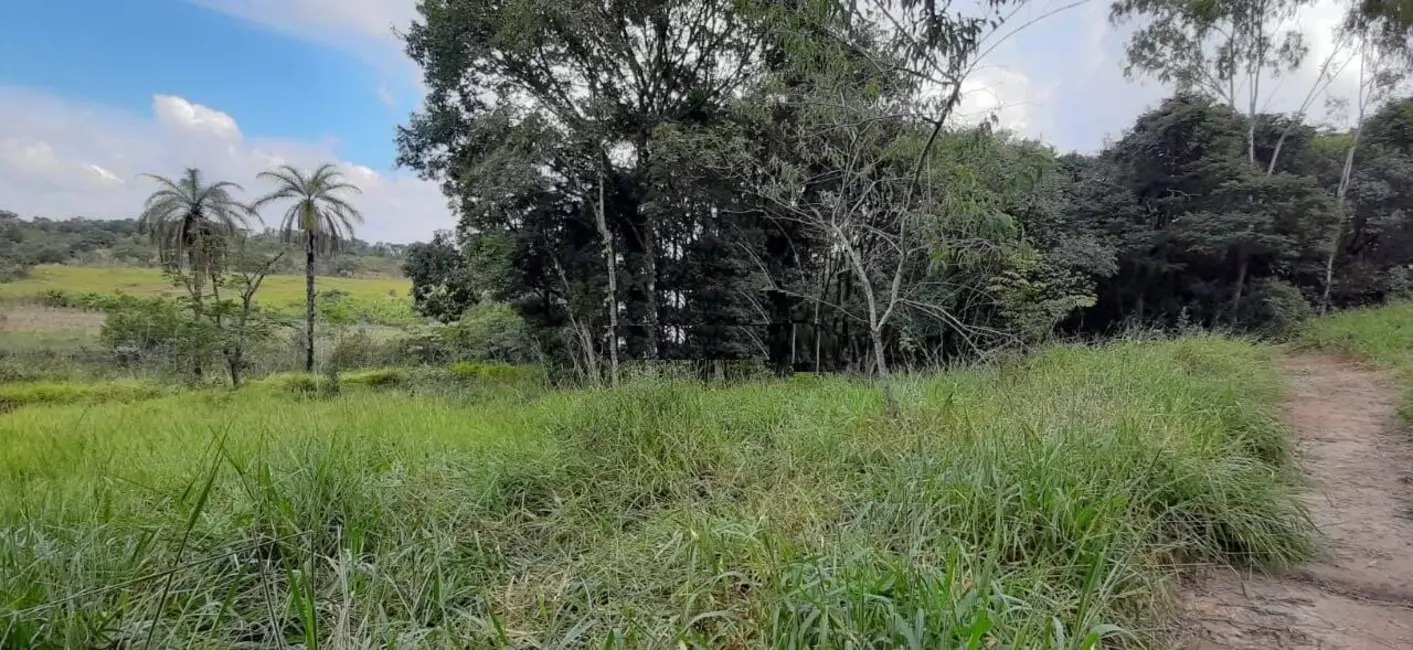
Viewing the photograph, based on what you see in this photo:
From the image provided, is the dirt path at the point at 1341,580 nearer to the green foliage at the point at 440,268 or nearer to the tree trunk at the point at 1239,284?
the tree trunk at the point at 1239,284

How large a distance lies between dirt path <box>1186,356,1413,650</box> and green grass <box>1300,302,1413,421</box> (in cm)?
199

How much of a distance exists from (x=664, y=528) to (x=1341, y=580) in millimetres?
2538

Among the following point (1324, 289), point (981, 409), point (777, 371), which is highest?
point (1324, 289)

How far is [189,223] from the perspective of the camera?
516 inches

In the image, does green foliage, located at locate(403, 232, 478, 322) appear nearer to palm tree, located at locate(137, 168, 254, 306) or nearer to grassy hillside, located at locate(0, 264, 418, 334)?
grassy hillside, located at locate(0, 264, 418, 334)

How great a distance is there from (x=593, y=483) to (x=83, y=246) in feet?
86.2

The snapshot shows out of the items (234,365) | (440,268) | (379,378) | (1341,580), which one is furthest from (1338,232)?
(234,365)

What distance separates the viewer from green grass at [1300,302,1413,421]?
6.80 metres

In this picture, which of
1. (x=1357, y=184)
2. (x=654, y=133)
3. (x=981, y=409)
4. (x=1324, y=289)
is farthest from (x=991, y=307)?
(x=1357, y=184)

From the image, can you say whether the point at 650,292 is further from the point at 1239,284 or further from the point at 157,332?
the point at 1239,284

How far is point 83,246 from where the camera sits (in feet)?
63.0

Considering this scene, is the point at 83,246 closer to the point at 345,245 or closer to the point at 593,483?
the point at 345,245

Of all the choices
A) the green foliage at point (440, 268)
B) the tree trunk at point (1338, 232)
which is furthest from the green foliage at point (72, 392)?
the tree trunk at point (1338, 232)

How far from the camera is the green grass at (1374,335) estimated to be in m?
6.80
